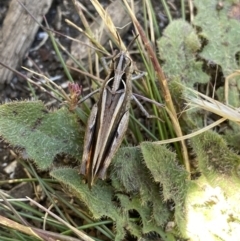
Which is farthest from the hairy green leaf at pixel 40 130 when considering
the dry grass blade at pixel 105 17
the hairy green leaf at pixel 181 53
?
the hairy green leaf at pixel 181 53

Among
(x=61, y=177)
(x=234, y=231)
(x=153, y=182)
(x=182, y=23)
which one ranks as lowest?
(x=234, y=231)

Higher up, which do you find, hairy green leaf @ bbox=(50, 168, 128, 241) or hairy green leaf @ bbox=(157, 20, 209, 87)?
hairy green leaf @ bbox=(157, 20, 209, 87)

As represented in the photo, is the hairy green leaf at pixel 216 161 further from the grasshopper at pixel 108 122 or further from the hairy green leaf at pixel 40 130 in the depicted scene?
the hairy green leaf at pixel 40 130

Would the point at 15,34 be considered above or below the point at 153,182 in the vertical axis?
above

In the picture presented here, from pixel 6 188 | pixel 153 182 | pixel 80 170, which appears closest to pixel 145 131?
pixel 153 182

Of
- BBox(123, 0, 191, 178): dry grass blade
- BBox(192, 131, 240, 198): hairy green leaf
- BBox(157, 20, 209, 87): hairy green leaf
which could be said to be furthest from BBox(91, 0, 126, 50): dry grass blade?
BBox(192, 131, 240, 198): hairy green leaf

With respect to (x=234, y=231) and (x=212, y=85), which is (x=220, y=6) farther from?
(x=234, y=231)

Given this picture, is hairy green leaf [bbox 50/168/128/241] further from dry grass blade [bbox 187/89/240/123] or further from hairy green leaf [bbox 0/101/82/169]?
dry grass blade [bbox 187/89/240/123]

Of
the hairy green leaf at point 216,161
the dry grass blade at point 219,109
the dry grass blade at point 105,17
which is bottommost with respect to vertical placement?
the hairy green leaf at point 216,161
